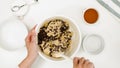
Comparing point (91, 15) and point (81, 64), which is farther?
point (91, 15)

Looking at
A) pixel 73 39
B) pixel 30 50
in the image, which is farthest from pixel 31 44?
pixel 73 39

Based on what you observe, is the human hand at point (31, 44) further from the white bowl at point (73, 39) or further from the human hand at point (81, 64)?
the human hand at point (81, 64)

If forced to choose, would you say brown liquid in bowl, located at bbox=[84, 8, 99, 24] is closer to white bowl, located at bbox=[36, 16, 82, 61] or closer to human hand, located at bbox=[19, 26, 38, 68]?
white bowl, located at bbox=[36, 16, 82, 61]

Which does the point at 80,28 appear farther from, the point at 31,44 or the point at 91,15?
the point at 31,44

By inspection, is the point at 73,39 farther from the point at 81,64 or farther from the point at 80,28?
the point at 81,64

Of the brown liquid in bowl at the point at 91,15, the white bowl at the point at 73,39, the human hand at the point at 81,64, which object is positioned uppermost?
the brown liquid in bowl at the point at 91,15

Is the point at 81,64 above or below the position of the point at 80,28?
below

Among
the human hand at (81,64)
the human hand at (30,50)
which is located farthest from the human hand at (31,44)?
the human hand at (81,64)

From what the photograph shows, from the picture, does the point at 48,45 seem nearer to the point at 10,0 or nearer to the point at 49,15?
the point at 49,15
